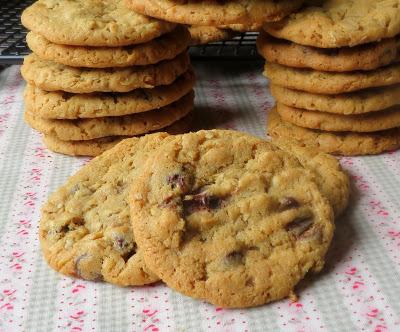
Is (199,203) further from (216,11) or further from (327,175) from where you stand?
(216,11)

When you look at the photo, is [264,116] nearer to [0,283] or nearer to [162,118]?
[162,118]

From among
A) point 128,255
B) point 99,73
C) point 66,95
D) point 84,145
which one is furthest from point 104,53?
point 128,255

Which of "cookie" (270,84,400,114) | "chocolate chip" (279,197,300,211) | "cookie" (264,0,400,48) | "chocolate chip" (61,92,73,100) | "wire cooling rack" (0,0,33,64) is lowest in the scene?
"wire cooling rack" (0,0,33,64)

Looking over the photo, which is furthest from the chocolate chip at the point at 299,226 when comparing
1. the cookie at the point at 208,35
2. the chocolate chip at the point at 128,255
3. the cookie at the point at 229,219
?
the cookie at the point at 208,35

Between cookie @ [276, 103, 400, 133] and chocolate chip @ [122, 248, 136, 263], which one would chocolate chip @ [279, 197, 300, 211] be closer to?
chocolate chip @ [122, 248, 136, 263]

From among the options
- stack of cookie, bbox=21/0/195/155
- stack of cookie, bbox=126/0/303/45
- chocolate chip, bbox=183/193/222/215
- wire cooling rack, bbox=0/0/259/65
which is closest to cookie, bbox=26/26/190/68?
stack of cookie, bbox=21/0/195/155

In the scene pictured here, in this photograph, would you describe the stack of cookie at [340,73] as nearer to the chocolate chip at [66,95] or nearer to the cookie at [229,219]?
the cookie at [229,219]
